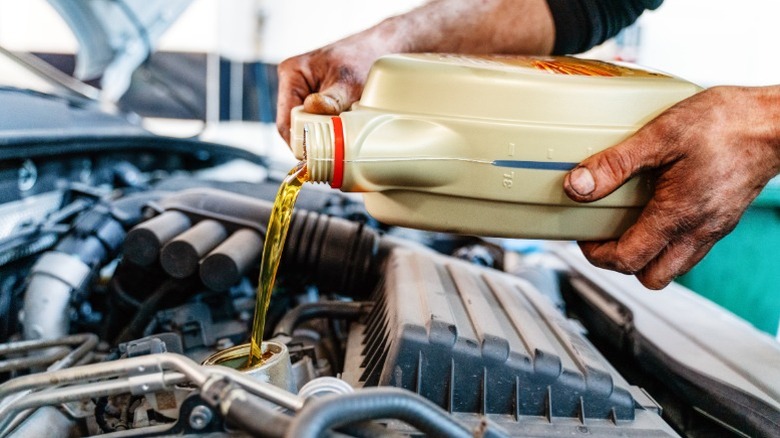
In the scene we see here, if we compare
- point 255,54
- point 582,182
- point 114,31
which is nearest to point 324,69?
point 582,182

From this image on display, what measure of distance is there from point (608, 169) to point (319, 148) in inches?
13.4

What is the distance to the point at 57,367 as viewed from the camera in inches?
31.8

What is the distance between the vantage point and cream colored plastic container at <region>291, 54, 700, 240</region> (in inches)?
29.3

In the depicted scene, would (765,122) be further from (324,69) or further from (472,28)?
(324,69)

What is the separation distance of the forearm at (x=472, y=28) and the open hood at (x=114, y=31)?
863 millimetres

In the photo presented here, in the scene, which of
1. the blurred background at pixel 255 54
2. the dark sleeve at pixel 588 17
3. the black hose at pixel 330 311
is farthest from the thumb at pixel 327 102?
the blurred background at pixel 255 54

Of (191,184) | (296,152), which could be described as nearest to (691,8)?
(191,184)

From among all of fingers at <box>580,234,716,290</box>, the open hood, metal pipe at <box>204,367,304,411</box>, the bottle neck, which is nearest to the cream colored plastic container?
the bottle neck

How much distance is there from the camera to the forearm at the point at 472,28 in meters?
1.19

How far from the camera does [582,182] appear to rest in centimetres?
75

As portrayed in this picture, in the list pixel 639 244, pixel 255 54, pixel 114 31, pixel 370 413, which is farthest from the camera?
pixel 255 54

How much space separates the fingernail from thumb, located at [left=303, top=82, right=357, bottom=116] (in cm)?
36

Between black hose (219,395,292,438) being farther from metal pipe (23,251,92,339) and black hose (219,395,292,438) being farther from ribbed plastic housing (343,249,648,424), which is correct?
metal pipe (23,251,92,339)

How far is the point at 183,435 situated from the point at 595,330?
2.91ft
